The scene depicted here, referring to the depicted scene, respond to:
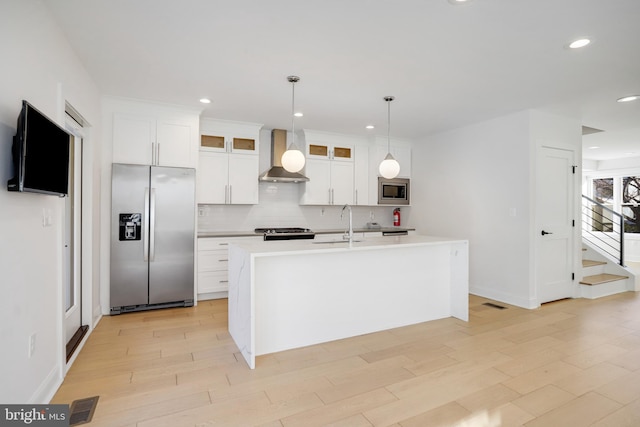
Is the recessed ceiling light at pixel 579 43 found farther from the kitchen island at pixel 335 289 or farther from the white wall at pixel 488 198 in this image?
the kitchen island at pixel 335 289

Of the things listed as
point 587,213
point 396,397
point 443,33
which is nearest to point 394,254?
point 396,397

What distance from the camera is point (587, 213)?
337 inches

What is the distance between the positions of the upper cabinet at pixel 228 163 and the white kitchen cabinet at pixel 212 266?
24.1 inches

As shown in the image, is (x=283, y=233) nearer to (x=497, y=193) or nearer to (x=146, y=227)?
(x=146, y=227)

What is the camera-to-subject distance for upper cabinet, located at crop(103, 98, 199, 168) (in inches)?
155

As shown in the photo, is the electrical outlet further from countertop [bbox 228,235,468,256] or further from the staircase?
the staircase

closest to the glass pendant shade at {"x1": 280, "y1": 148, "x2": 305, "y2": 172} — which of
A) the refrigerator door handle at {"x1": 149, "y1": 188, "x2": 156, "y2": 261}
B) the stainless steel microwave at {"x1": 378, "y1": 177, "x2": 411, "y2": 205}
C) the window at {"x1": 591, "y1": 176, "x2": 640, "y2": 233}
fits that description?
the refrigerator door handle at {"x1": 149, "y1": 188, "x2": 156, "y2": 261}

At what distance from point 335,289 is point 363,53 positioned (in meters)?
2.12

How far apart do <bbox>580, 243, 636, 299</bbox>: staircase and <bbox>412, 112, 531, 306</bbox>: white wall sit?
1342mm

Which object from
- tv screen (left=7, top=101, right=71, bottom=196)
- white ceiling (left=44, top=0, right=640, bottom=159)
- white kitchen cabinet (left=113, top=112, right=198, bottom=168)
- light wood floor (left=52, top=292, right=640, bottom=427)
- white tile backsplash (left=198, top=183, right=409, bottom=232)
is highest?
white ceiling (left=44, top=0, right=640, bottom=159)

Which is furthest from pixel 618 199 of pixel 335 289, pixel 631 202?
pixel 335 289

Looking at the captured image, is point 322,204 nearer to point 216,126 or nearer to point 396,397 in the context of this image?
point 216,126

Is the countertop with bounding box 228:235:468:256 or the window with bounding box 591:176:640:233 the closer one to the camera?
the countertop with bounding box 228:235:468:256

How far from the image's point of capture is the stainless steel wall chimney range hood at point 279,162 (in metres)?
5.02
